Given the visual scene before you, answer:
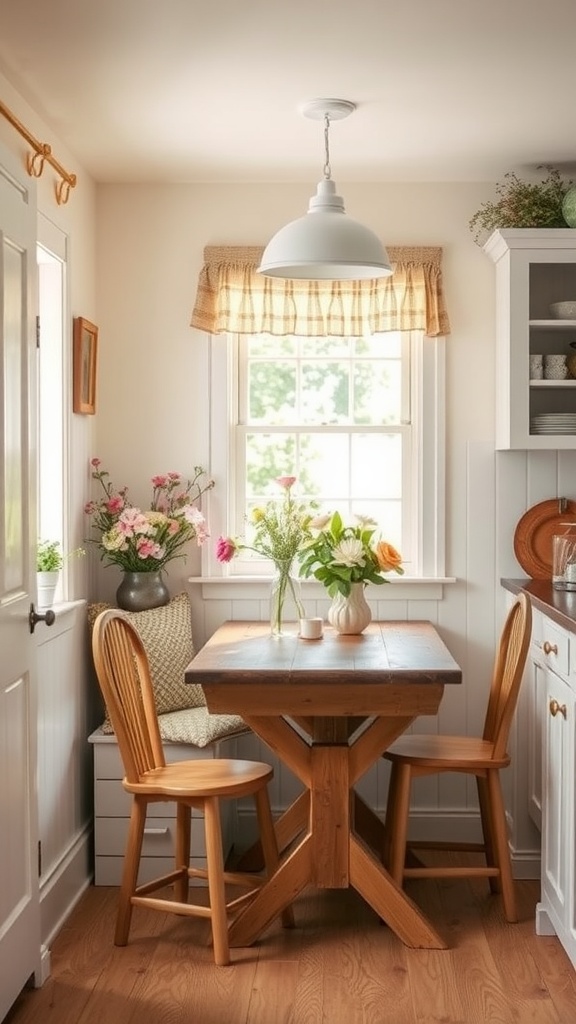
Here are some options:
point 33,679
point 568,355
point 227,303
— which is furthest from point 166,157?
point 33,679

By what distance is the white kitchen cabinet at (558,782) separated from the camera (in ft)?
11.2

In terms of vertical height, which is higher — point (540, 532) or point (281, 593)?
point (540, 532)

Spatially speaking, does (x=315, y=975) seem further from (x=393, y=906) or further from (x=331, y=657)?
(x=331, y=657)

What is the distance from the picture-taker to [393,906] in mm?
3719

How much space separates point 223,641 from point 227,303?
1344mm

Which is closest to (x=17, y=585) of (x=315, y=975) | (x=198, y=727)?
(x=198, y=727)

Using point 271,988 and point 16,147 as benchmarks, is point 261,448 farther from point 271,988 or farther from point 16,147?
point 271,988

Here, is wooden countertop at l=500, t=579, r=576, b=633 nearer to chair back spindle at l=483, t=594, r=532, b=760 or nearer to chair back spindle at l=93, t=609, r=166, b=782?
chair back spindle at l=483, t=594, r=532, b=760

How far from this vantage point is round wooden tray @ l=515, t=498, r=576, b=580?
15.2 ft

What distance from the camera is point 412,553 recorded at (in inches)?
189

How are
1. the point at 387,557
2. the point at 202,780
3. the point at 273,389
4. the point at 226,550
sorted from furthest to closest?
the point at 273,389
the point at 226,550
the point at 387,557
the point at 202,780

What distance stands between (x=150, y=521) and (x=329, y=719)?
45.1 inches

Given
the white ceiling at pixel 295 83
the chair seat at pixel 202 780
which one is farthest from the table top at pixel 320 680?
the white ceiling at pixel 295 83

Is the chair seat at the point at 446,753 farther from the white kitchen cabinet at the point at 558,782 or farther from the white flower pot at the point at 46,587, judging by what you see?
the white flower pot at the point at 46,587
